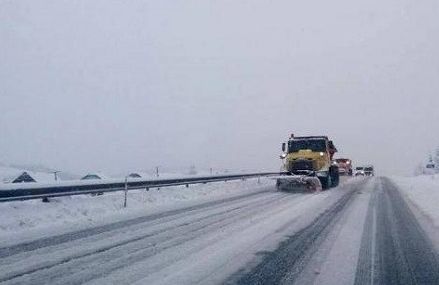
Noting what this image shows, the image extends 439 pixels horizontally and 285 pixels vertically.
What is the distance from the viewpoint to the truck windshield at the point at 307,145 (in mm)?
28188

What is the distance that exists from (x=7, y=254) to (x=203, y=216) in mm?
6202

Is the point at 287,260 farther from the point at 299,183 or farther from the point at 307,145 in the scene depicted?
the point at 307,145

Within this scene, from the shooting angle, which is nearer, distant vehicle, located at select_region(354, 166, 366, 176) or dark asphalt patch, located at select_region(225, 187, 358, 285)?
dark asphalt patch, located at select_region(225, 187, 358, 285)

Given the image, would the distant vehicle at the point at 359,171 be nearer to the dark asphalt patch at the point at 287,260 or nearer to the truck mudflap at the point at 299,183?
the truck mudflap at the point at 299,183

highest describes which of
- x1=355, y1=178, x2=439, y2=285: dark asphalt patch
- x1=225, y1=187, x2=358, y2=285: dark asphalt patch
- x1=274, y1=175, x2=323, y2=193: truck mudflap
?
x1=274, y1=175, x2=323, y2=193: truck mudflap

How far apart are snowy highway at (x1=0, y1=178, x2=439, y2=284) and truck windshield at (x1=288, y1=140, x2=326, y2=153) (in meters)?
15.0

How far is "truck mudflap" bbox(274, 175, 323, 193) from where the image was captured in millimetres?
26062

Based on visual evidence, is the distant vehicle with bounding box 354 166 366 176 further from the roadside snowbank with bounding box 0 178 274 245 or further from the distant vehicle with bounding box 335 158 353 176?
the roadside snowbank with bounding box 0 178 274 245

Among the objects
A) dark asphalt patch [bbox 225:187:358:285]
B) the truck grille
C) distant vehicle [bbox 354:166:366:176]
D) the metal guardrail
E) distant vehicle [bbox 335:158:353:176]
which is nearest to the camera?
dark asphalt patch [bbox 225:187:358:285]

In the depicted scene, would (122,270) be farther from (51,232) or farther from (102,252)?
(51,232)

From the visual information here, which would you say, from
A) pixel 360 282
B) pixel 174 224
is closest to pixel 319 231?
pixel 174 224

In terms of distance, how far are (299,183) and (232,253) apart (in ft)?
61.2

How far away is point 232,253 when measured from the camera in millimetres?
8141

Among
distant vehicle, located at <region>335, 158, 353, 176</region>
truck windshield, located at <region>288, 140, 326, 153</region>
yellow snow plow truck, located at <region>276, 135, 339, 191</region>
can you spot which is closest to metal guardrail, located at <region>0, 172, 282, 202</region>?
yellow snow plow truck, located at <region>276, 135, 339, 191</region>
